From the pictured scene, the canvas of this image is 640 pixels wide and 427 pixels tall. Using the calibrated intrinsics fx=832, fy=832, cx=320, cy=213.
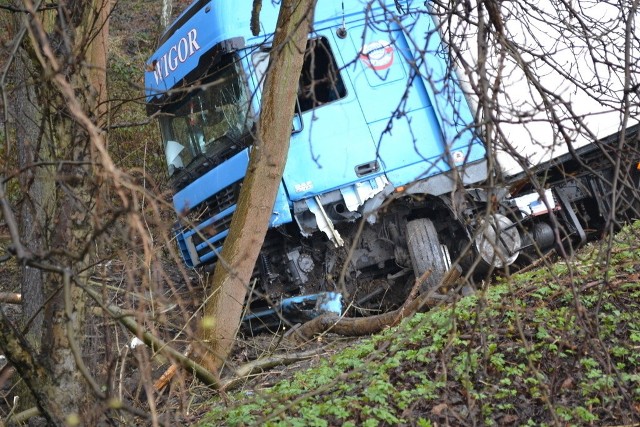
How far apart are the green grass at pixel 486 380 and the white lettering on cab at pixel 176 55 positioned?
14.0ft

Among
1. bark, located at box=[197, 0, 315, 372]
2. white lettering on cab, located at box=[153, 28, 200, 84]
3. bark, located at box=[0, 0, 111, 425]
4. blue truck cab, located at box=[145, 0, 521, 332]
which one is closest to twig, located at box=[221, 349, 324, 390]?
bark, located at box=[197, 0, 315, 372]

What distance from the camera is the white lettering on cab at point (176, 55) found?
9.13m

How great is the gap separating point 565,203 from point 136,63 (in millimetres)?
11222

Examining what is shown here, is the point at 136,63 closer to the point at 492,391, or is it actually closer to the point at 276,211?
the point at 276,211

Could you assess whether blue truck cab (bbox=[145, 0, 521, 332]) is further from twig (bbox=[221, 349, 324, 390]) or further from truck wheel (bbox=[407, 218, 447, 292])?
twig (bbox=[221, 349, 324, 390])

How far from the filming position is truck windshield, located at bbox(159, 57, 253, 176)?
8797 millimetres

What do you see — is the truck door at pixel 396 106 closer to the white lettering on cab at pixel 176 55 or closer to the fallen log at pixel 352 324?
the fallen log at pixel 352 324

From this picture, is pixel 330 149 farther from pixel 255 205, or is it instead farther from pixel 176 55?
pixel 176 55

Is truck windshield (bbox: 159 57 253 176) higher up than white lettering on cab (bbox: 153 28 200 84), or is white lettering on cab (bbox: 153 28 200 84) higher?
white lettering on cab (bbox: 153 28 200 84)

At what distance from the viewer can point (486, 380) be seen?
207 inches

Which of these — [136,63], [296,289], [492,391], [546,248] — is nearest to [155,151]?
[136,63]

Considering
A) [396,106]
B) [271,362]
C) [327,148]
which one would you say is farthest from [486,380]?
[396,106]

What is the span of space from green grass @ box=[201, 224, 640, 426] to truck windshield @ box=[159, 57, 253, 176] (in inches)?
132

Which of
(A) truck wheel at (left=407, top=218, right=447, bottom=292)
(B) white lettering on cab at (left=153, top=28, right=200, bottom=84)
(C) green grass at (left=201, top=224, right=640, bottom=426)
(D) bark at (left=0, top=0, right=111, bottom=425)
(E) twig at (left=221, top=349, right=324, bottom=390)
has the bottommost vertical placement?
(C) green grass at (left=201, top=224, right=640, bottom=426)
